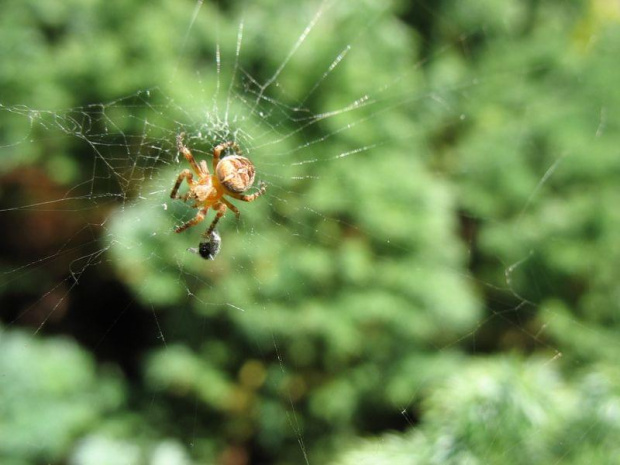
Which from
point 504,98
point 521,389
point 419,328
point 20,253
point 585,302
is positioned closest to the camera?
point 521,389

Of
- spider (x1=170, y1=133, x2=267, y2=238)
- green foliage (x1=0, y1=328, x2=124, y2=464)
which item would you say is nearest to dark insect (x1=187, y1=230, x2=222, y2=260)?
spider (x1=170, y1=133, x2=267, y2=238)

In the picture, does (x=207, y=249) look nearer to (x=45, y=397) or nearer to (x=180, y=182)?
(x=180, y=182)

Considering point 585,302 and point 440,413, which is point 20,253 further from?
point 585,302

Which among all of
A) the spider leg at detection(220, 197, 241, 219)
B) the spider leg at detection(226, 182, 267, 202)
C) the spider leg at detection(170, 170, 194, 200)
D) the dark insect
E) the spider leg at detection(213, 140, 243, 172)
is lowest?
the dark insect

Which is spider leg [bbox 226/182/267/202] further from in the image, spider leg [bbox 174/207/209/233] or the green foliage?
the green foliage

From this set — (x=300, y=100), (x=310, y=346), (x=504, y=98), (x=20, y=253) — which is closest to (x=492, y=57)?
(x=504, y=98)

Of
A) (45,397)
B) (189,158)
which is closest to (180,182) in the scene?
(189,158)
